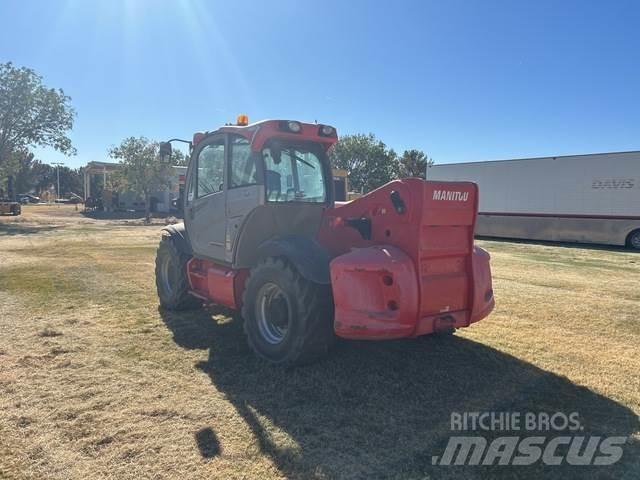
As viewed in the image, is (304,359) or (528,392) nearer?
(528,392)

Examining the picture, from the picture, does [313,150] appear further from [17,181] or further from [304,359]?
[17,181]

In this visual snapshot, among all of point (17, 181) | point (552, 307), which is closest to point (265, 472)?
point (552, 307)

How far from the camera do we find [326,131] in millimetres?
5750

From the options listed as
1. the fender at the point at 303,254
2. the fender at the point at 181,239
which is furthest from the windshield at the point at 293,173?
the fender at the point at 181,239

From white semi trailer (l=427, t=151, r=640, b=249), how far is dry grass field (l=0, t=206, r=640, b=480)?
12.8 m

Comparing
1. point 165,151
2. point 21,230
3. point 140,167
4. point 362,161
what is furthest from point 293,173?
point 362,161

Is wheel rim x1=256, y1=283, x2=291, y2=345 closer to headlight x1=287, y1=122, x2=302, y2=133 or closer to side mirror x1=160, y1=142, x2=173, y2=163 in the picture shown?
headlight x1=287, y1=122, x2=302, y2=133

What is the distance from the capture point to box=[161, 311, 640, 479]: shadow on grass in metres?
3.18

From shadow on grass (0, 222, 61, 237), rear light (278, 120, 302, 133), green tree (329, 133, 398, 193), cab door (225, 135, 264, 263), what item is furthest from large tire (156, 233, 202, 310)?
green tree (329, 133, 398, 193)

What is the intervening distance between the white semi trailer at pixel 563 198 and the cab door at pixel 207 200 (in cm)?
1770

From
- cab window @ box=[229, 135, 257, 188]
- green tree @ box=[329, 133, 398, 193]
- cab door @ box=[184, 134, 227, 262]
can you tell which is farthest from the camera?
green tree @ box=[329, 133, 398, 193]

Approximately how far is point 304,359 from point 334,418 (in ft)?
2.97

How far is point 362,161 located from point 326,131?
180 feet

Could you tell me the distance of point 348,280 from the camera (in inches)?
166
